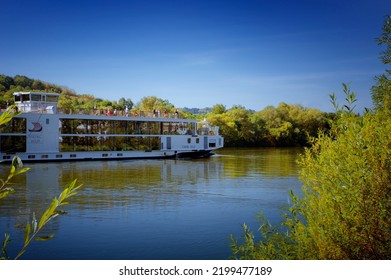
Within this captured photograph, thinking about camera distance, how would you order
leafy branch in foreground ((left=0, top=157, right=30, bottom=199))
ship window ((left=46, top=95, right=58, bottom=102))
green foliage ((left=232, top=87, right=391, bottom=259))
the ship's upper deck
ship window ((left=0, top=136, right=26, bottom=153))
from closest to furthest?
leafy branch in foreground ((left=0, top=157, right=30, bottom=199)) → green foliage ((left=232, top=87, right=391, bottom=259)) → ship window ((left=0, top=136, right=26, bottom=153)) → the ship's upper deck → ship window ((left=46, top=95, right=58, bottom=102))

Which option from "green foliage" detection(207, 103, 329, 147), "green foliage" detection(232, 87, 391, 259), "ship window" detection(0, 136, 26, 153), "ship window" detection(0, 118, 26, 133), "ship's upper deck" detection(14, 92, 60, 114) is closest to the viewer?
"green foliage" detection(232, 87, 391, 259)

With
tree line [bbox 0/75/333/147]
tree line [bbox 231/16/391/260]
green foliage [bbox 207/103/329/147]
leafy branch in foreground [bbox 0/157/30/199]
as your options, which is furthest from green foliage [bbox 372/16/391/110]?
green foliage [bbox 207/103/329/147]

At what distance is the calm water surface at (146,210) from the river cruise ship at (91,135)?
2995 millimetres

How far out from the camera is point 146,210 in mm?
8469

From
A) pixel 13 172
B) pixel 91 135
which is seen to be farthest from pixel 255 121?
pixel 13 172

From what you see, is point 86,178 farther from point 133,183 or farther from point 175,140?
point 175,140

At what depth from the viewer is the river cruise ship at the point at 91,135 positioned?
18.1 m

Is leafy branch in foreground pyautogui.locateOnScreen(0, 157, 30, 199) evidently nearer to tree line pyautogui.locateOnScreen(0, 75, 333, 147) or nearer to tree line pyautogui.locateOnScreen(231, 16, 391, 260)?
tree line pyautogui.locateOnScreen(231, 16, 391, 260)

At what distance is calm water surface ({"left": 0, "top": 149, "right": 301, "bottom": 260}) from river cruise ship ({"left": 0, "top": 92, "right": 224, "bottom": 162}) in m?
2.99

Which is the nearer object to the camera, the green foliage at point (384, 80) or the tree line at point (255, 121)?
the green foliage at point (384, 80)

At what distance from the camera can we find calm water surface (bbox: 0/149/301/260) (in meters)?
5.88

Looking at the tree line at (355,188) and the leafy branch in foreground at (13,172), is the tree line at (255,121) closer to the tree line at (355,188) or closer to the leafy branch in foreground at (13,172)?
the tree line at (355,188)

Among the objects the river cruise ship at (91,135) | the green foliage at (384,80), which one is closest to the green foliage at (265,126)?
the river cruise ship at (91,135)
